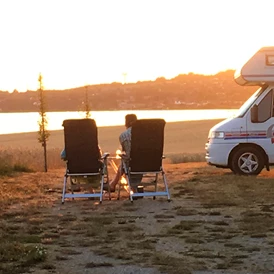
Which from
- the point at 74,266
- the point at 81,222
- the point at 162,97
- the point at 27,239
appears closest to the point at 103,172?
the point at 81,222

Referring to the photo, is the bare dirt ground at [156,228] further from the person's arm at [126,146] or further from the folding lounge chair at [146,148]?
the person's arm at [126,146]

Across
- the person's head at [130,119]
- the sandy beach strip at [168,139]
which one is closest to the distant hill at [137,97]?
the sandy beach strip at [168,139]

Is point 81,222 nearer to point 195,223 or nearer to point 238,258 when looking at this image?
point 195,223

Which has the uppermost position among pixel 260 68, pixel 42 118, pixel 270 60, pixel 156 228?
pixel 270 60

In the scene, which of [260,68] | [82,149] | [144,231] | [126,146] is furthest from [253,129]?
[144,231]

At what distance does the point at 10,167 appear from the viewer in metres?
18.6

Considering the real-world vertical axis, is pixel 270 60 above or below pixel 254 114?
above

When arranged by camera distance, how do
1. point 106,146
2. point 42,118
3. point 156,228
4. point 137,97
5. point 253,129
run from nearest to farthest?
point 156,228 < point 253,129 < point 42,118 < point 106,146 < point 137,97

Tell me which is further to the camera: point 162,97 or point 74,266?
point 162,97

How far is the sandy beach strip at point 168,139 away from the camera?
40.0 m

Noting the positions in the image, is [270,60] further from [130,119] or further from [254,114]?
[130,119]

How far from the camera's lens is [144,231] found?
358 inches

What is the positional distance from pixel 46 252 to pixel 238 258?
201 cm

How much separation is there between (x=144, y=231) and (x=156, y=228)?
0.92 ft
